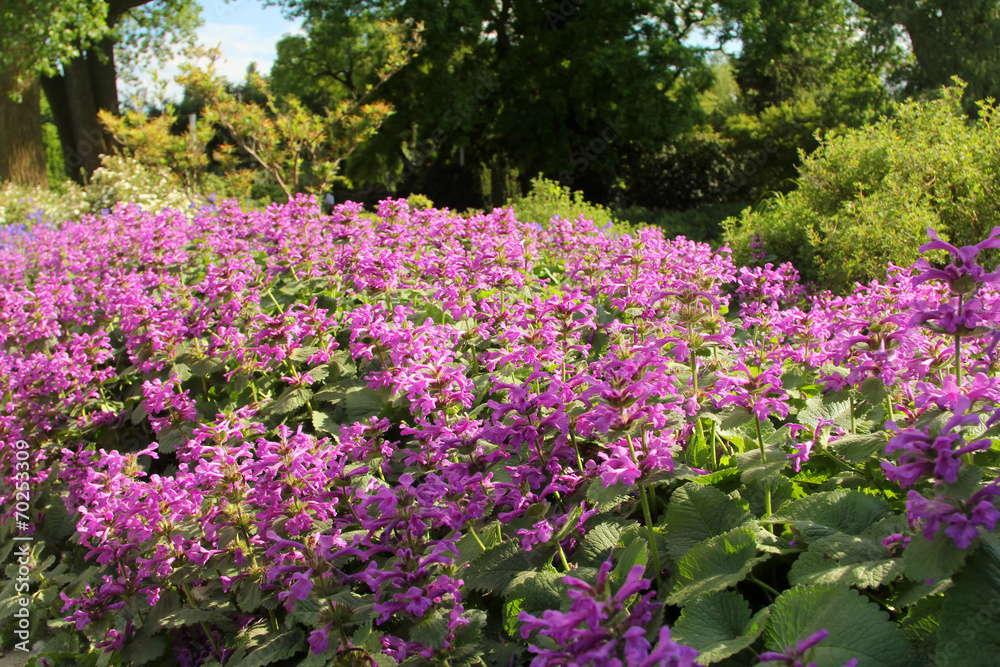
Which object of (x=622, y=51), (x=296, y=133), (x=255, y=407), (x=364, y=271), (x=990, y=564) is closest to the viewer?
(x=990, y=564)

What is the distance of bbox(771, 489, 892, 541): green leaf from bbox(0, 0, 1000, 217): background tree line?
695 inches

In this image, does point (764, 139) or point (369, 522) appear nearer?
point (369, 522)

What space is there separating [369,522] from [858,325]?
4.91ft

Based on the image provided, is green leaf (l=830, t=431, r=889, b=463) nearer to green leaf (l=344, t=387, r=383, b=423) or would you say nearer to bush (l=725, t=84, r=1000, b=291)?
green leaf (l=344, t=387, r=383, b=423)

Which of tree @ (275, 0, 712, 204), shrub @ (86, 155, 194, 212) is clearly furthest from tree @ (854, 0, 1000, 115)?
shrub @ (86, 155, 194, 212)

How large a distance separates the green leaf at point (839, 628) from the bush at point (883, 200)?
4.87m

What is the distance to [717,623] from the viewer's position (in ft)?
5.11

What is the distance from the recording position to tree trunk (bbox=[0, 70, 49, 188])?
16.9 meters

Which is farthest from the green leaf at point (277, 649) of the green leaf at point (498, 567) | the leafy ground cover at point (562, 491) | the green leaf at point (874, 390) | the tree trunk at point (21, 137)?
the tree trunk at point (21, 137)

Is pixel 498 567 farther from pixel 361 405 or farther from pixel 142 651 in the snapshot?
pixel 142 651

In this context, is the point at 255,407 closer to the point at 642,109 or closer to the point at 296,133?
the point at 296,133

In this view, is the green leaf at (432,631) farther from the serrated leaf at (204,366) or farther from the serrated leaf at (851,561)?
the serrated leaf at (204,366)

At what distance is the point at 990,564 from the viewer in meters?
1.35

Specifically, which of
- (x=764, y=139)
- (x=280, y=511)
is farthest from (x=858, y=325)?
(x=764, y=139)
